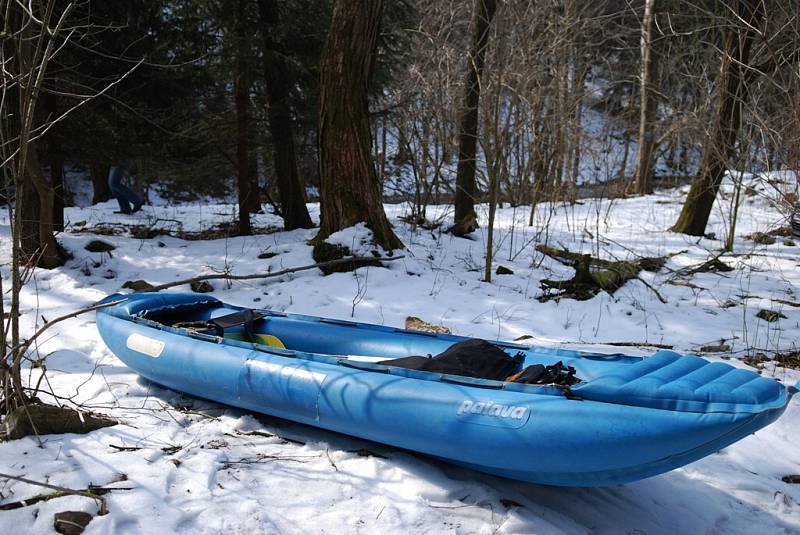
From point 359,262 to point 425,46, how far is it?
212 inches

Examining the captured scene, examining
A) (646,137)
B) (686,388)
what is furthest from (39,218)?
(646,137)

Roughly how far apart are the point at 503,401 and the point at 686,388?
79 cm

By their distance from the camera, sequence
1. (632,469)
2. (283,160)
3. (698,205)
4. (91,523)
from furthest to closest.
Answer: (698,205) < (283,160) < (632,469) < (91,523)

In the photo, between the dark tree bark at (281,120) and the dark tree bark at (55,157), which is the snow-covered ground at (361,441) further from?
the dark tree bark at (281,120)

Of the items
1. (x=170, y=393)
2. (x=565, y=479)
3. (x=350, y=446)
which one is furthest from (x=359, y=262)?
(x=565, y=479)

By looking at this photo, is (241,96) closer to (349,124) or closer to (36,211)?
(349,124)

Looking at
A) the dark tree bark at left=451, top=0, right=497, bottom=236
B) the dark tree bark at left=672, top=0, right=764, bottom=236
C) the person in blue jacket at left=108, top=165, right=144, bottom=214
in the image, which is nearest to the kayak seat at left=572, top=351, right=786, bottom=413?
the dark tree bark at left=451, top=0, right=497, bottom=236

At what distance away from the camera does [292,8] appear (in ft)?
27.2

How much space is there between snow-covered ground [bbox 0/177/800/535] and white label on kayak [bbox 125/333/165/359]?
29 centimetres

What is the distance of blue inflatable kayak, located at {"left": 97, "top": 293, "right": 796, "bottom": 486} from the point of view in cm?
245

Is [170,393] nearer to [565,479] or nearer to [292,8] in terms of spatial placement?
[565,479]

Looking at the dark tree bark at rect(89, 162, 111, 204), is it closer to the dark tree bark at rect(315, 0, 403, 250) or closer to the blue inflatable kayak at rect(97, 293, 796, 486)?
the dark tree bark at rect(315, 0, 403, 250)

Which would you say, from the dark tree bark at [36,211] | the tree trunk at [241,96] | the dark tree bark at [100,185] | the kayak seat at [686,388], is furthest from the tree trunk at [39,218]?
the dark tree bark at [100,185]

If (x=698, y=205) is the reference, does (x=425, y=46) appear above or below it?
above
